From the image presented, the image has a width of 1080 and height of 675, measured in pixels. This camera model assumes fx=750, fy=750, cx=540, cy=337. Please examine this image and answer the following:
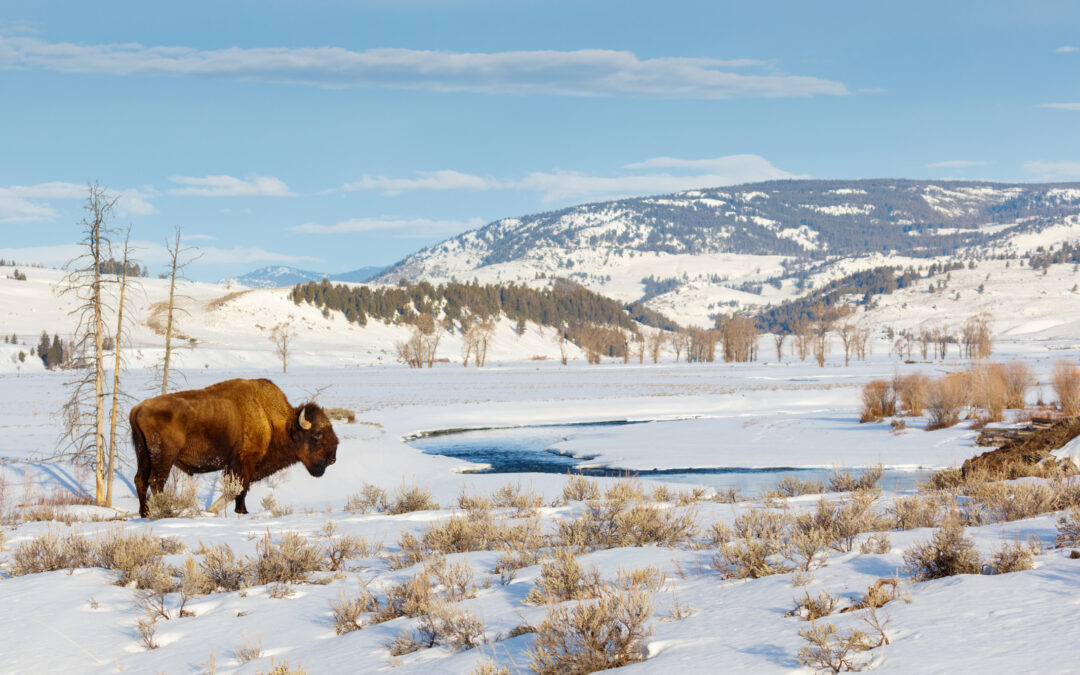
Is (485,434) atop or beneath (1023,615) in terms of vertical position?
beneath

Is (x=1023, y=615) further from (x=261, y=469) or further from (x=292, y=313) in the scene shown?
(x=292, y=313)

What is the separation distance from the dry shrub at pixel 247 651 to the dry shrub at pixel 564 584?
5.74 ft

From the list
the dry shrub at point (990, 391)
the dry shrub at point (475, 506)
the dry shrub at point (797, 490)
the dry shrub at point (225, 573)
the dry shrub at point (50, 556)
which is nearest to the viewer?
the dry shrub at point (225, 573)

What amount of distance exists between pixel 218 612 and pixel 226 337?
120093 millimetres

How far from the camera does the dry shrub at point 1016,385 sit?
30000 millimetres

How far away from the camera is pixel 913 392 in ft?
A: 104

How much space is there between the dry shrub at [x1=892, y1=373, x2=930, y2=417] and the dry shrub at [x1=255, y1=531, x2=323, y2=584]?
29.3 m

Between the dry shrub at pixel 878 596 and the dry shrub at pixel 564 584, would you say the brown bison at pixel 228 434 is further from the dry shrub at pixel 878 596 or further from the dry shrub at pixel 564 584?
the dry shrub at pixel 878 596

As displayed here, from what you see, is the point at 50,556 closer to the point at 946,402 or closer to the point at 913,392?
the point at 946,402

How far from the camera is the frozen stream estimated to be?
20219 mm

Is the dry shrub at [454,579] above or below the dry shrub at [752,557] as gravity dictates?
below

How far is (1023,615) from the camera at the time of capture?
3.90 meters

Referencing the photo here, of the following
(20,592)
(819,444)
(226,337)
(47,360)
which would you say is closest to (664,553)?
(20,592)

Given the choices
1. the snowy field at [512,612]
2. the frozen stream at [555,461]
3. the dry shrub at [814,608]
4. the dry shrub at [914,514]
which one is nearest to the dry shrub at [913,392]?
the frozen stream at [555,461]
